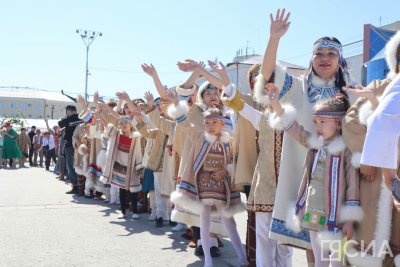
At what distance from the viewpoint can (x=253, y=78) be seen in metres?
4.05

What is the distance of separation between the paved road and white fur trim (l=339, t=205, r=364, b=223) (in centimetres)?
209

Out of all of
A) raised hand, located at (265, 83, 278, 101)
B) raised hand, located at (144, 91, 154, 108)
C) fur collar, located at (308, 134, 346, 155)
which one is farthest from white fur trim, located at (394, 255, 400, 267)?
raised hand, located at (144, 91, 154, 108)

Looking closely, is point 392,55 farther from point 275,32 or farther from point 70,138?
point 70,138

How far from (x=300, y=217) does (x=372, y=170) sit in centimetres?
70

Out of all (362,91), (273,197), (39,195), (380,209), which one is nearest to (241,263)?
(273,197)

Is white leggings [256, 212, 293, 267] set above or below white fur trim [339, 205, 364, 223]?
below

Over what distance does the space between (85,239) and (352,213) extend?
3892mm

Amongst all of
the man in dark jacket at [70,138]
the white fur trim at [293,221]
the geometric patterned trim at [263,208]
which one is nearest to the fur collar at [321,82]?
the white fur trim at [293,221]

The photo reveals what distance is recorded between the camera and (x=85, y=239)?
225 inches

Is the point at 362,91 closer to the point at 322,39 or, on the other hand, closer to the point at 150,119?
the point at 322,39

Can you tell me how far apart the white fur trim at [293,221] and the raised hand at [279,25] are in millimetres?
1235

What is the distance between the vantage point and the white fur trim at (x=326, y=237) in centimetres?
284

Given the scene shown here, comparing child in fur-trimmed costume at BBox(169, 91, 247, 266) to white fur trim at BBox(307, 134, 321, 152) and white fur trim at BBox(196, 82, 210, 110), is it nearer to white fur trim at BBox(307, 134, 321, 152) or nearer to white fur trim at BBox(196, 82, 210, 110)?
white fur trim at BBox(196, 82, 210, 110)

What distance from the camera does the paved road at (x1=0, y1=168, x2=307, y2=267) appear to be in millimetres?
4785
